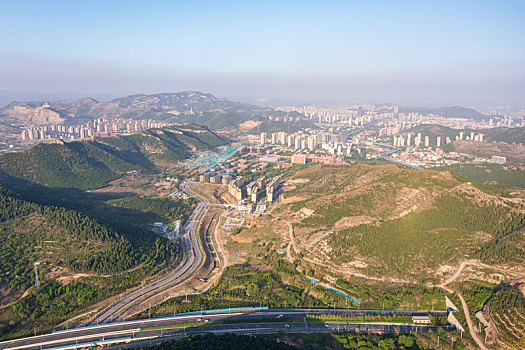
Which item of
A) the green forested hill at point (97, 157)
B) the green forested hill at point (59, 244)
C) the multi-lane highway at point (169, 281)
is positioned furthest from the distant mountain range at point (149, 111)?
the green forested hill at point (59, 244)

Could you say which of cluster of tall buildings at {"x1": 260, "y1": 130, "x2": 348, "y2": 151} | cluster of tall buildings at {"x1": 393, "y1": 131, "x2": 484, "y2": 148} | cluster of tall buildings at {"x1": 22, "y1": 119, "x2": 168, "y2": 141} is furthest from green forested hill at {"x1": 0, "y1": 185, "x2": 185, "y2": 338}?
cluster of tall buildings at {"x1": 393, "y1": 131, "x2": 484, "y2": 148}

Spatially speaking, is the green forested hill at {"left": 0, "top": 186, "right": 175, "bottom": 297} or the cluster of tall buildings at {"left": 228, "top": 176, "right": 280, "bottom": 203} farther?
the cluster of tall buildings at {"left": 228, "top": 176, "right": 280, "bottom": 203}

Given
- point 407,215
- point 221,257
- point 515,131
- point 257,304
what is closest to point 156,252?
point 221,257

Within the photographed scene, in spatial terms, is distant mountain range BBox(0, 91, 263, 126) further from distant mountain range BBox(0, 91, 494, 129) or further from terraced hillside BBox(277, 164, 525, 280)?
terraced hillside BBox(277, 164, 525, 280)

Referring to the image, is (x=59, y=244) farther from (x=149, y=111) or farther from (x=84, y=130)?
(x=149, y=111)

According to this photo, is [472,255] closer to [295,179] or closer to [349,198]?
[349,198]
